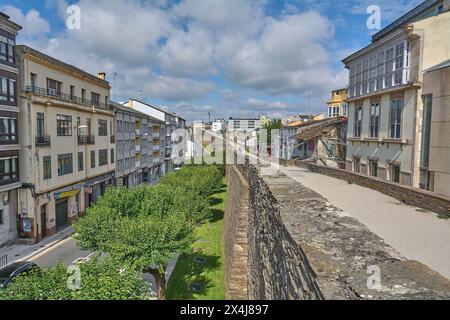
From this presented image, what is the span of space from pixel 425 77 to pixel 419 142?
324 cm

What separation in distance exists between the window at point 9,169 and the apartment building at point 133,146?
16510 mm

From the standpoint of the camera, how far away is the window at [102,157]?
33.8 meters

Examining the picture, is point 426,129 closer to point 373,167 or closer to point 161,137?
point 373,167

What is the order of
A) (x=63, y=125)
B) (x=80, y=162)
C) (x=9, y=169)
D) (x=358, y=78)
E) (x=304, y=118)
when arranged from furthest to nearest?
(x=304, y=118)
(x=80, y=162)
(x=63, y=125)
(x=358, y=78)
(x=9, y=169)

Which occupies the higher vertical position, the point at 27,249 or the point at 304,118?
the point at 304,118

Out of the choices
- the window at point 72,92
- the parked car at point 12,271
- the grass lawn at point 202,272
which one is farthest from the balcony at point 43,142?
the grass lawn at point 202,272

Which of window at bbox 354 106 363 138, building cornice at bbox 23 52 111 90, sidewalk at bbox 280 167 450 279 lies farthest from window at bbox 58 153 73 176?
window at bbox 354 106 363 138

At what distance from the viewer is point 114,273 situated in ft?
25.4

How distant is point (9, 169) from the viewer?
21609 mm

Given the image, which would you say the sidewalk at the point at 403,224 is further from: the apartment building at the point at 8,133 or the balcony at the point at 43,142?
the balcony at the point at 43,142

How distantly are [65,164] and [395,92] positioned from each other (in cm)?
2504

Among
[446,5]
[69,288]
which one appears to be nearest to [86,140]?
[69,288]
